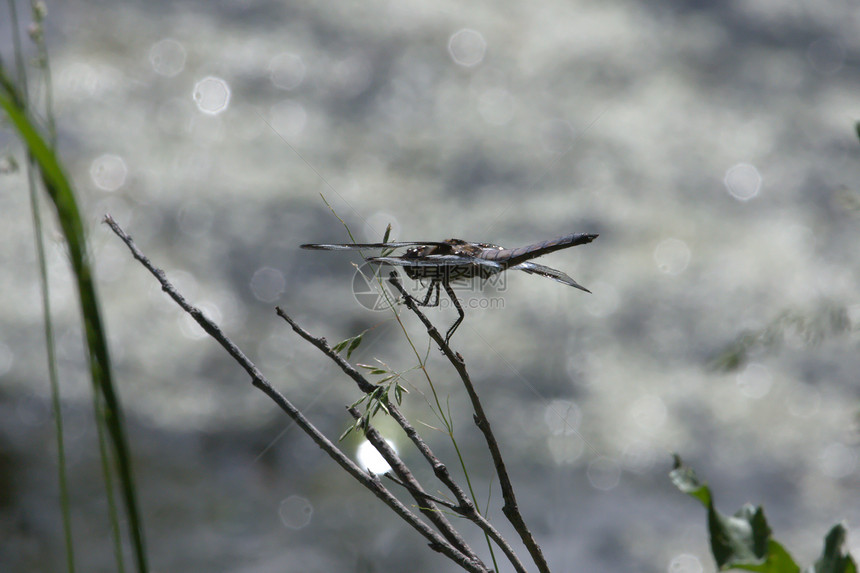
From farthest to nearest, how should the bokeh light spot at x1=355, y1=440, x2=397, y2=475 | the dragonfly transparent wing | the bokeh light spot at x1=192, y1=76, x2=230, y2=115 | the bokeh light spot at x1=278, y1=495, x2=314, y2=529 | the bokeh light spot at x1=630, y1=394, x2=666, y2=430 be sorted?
the bokeh light spot at x1=192, y1=76, x2=230, y2=115 → the bokeh light spot at x1=630, y1=394, x2=666, y2=430 → the bokeh light spot at x1=278, y1=495, x2=314, y2=529 → the bokeh light spot at x1=355, y1=440, x2=397, y2=475 → the dragonfly transparent wing

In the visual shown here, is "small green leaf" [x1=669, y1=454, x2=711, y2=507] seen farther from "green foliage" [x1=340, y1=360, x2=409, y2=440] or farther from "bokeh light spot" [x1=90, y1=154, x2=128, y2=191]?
"bokeh light spot" [x1=90, y1=154, x2=128, y2=191]

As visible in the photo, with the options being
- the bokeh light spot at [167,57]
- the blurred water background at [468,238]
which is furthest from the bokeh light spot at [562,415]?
the bokeh light spot at [167,57]

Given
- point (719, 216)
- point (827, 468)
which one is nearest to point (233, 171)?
point (719, 216)

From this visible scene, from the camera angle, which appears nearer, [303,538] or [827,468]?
[303,538]

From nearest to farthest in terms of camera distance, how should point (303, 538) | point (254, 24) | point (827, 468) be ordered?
point (303, 538) → point (827, 468) → point (254, 24)

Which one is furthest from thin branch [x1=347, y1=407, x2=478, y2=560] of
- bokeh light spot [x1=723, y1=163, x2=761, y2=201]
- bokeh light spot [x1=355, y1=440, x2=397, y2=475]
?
bokeh light spot [x1=723, y1=163, x2=761, y2=201]

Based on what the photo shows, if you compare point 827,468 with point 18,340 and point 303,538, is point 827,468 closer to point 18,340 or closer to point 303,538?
point 303,538
